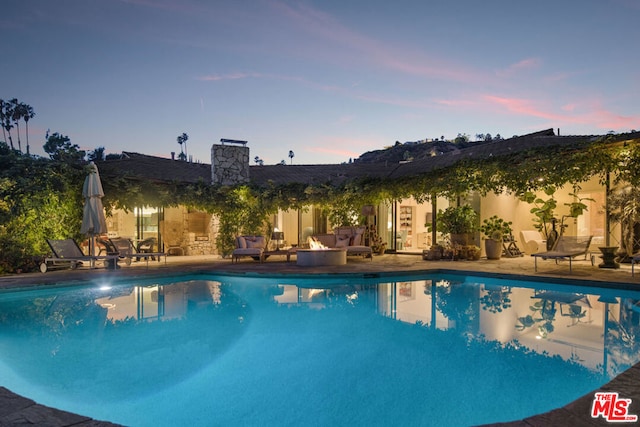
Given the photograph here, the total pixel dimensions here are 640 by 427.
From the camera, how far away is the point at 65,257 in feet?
32.2

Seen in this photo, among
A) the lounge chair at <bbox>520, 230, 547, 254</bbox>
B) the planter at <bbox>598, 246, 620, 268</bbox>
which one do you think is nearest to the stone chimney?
the lounge chair at <bbox>520, 230, 547, 254</bbox>

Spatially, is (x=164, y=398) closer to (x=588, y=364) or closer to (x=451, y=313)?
(x=588, y=364)

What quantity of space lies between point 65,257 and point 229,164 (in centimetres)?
708

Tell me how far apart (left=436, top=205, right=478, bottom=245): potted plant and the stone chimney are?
24.1ft

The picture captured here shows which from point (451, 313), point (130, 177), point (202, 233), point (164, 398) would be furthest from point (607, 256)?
point (202, 233)

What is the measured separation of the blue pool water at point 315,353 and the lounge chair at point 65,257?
5.99ft

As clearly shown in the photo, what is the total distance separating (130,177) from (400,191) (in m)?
8.46

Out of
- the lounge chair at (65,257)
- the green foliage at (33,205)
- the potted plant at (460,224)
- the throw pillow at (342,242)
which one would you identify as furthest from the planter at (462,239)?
the green foliage at (33,205)

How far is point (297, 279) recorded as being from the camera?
9555 millimetres

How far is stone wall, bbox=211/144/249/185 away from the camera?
15562 millimetres

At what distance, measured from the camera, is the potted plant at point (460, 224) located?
41.7 feet

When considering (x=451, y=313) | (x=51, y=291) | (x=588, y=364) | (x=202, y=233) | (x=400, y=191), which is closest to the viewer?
(x=588, y=364)

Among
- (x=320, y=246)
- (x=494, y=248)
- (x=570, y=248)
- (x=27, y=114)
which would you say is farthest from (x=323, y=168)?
(x=27, y=114)

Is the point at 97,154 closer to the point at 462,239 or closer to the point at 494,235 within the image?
the point at 462,239
